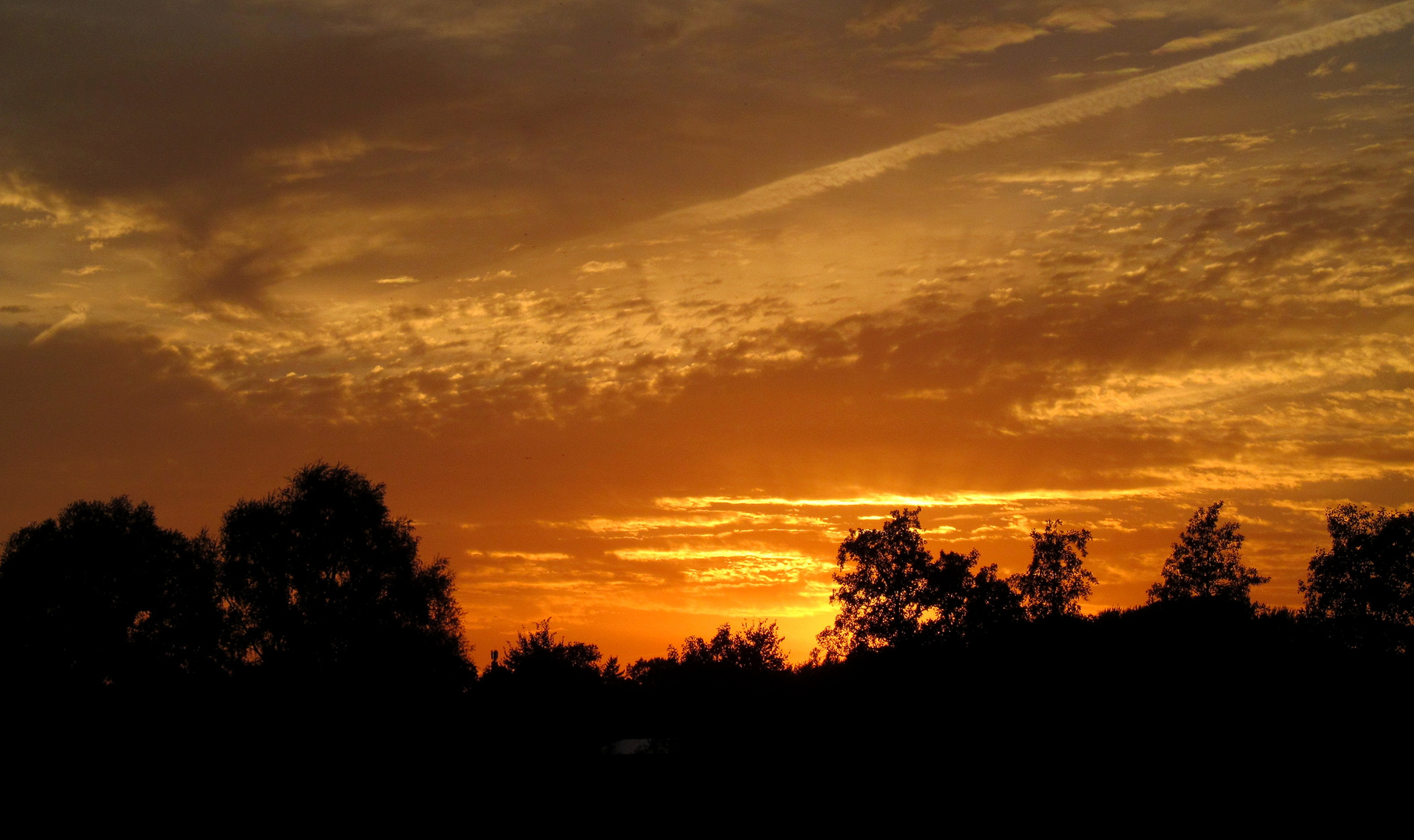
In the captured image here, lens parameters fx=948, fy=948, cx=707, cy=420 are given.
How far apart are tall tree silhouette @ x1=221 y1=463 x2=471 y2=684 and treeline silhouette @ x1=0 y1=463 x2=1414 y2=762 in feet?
0.50

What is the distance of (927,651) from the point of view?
127 feet

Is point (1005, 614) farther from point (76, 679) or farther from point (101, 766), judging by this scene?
point (76, 679)

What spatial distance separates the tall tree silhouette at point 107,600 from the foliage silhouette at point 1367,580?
7851 cm

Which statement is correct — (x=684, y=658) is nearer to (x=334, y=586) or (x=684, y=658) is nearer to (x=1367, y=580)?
(x=334, y=586)

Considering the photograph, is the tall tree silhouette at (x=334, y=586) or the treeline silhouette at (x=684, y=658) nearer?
the treeline silhouette at (x=684, y=658)

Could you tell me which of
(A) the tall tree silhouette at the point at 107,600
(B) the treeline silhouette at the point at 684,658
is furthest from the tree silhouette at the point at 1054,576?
(A) the tall tree silhouette at the point at 107,600

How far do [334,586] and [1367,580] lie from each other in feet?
242

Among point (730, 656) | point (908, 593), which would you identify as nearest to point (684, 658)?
point (730, 656)

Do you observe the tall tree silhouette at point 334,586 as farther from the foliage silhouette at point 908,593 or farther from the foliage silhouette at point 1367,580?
the foliage silhouette at point 1367,580

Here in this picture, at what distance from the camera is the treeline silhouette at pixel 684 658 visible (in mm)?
30797

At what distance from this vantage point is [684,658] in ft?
143

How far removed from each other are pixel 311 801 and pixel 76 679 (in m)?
31.6

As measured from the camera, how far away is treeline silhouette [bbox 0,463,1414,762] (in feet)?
101

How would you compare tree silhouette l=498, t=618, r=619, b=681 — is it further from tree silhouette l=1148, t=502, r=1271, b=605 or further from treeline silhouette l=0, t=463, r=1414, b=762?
tree silhouette l=1148, t=502, r=1271, b=605
